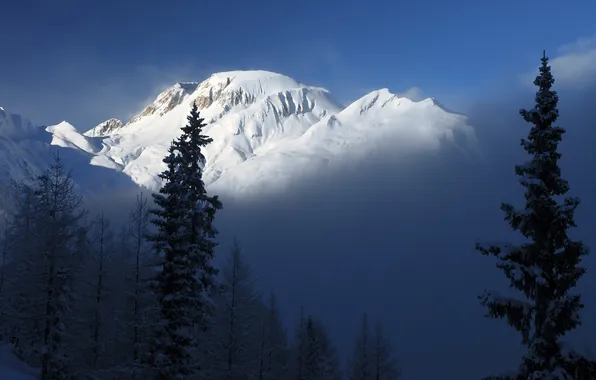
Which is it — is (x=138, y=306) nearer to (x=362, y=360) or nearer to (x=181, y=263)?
(x=181, y=263)

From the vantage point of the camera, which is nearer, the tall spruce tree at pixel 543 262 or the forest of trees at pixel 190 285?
the tall spruce tree at pixel 543 262

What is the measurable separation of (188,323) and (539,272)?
1256cm

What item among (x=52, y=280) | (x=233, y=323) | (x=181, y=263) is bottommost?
(x=233, y=323)

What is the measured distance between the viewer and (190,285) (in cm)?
1936

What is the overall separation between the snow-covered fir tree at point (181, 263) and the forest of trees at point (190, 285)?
4 centimetres

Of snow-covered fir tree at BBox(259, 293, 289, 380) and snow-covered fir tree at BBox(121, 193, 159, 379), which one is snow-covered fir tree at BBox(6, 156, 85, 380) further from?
snow-covered fir tree at BBox(259, 293, 289, 380)

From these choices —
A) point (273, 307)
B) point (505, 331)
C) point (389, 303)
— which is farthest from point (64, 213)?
point (389, 303)

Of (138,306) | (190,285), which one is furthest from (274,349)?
(190,285)

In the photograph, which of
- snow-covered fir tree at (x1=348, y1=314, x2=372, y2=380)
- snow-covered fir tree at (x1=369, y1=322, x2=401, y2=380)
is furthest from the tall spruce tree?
snow-covered fir tree at (x1=369, y1=322, x2=401, y2=380)

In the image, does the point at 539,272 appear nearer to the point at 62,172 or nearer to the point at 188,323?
the point at 188,323

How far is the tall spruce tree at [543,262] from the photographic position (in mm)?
11039

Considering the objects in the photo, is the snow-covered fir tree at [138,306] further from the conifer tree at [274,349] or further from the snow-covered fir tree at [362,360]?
the snow-covered fir tree at [362,360]

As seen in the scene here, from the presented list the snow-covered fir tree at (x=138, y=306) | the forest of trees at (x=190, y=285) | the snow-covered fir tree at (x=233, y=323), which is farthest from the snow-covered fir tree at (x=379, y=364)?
the snow-covered fir tree at (x=138, y=306)

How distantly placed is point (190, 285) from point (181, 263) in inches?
35.2
